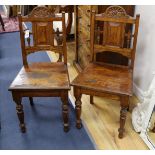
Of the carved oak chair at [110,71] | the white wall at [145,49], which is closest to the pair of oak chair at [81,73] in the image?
the carved oak chair at [110,71]

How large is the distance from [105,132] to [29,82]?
0.77 m

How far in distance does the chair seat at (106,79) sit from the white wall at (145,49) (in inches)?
12.5

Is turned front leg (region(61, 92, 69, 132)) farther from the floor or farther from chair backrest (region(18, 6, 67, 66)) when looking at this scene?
chair backrest (region(18, 6, 67, 66))

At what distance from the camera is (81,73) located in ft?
6.21

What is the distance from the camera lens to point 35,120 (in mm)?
2080

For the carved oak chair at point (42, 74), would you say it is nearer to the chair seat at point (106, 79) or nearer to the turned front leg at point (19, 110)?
the turned front leg at point (19, 110)

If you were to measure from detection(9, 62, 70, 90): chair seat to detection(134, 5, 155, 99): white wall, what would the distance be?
0.78 metres

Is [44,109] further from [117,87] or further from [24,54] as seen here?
[117,87]

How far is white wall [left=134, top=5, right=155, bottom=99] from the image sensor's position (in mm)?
1993

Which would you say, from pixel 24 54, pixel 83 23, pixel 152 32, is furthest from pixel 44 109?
pixel 152 32

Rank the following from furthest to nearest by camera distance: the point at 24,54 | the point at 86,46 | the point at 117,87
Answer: the point at 86,46 → the point at 24,54 → the point at 117,87

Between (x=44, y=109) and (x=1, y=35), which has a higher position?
(x=1, y=35)

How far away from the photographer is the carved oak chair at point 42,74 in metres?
1.71

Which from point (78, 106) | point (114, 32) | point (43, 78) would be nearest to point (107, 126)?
point (78, 106)
